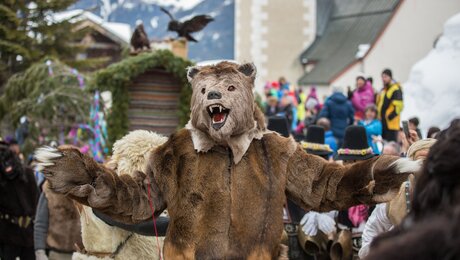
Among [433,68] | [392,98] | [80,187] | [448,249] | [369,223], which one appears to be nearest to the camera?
[448,249]

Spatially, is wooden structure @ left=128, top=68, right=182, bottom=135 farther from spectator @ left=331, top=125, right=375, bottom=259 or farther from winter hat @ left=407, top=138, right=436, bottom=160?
winter hat @ left=407, top=138, right=436, bottom=160

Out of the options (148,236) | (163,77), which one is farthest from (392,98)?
(148,236)

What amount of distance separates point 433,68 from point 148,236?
9.82 m

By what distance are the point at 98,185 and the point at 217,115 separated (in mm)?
872

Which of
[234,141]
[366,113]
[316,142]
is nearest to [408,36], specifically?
[366,113]

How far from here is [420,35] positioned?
2025 cm

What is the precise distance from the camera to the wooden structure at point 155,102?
9.96 metres

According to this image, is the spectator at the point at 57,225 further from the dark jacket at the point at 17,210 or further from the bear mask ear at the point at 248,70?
the bear mask ear at the point at 248,70

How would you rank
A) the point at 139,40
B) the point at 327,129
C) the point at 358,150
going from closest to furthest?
the point at 358,150 < the point at 139,40 < the point at 327,129

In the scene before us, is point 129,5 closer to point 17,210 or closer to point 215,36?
point 215,36

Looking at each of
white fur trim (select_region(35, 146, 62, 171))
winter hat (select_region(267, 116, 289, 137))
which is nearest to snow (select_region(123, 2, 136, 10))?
winter hat (select_region(267, 116, 289, 137))

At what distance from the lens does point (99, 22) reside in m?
26.0

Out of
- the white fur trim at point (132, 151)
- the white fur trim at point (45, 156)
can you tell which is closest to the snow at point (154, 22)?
the white fur trim at point (132, 151)

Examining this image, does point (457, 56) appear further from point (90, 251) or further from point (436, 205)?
point (436, 205)
